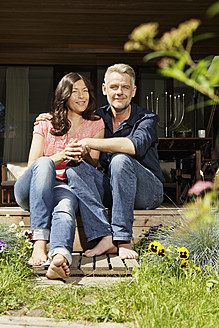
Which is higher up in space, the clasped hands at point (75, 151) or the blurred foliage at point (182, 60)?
the blurred foliage at point (182, 60)

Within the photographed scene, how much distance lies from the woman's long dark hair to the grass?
993 millimetres

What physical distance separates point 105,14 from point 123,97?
2.65m

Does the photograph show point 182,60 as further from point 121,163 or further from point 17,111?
point 17,111

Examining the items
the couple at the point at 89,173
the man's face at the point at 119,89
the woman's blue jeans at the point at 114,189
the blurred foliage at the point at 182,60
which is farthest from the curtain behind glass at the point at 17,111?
the blurred foliage at the point at 182,60

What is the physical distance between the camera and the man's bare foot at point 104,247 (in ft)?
7.43

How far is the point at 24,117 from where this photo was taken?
838cm

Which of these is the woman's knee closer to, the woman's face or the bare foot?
the bare foot

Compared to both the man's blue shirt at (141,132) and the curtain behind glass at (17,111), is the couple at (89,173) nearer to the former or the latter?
the man's blue shirt at (141,132)

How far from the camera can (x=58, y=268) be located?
178 centimetres

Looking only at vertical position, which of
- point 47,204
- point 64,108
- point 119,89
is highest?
point 119,89

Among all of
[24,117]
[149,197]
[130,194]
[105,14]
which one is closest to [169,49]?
[130,194]

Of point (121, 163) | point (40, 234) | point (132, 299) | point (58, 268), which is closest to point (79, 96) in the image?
point (121, 163)

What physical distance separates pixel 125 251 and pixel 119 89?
3.36ft

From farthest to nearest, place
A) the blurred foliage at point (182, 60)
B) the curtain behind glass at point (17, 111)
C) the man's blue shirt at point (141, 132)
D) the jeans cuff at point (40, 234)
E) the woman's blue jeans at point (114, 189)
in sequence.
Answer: the curtain behind glass at point (17, 111), the man's blue shirt at point (141, 132), the woman's blue jeans at point (114, 189), the jeans cuff at point (40, 234), the blurred foliage at point (182, 60)
